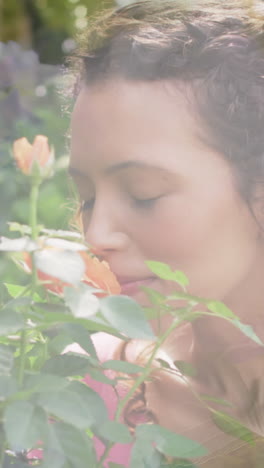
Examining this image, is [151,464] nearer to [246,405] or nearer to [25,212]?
[246,405]

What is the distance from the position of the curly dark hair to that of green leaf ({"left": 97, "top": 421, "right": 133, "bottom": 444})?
0.22 metres

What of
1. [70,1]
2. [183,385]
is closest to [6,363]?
[183,385]

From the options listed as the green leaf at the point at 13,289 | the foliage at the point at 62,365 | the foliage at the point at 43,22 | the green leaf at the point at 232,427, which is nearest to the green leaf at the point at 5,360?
the foliage at the point at 62,365

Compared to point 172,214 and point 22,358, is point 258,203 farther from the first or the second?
point 22,358

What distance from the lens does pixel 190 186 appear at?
502 mm

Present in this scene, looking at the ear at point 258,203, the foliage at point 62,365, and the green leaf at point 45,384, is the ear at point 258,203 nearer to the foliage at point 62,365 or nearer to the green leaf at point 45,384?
the foliage at point 62,365

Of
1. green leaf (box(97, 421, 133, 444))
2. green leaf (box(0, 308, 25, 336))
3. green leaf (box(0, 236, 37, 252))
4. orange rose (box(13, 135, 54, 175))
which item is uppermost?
orange rose (box(13, 135, 54, 175))

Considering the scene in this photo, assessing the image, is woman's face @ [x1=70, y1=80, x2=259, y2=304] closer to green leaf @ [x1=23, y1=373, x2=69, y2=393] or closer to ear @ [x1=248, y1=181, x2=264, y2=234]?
ear @ [x1=248, y1=181, x2=264, y2=234]

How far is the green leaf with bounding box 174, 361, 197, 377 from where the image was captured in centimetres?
50

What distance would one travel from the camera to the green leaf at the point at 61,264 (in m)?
0.33

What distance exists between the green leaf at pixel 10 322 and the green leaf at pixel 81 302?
32 millimetres

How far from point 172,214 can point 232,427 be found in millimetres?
167

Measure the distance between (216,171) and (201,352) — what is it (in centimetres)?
14

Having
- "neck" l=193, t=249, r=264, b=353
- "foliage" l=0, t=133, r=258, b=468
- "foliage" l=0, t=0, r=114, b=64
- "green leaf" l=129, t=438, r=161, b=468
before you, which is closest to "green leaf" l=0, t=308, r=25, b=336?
"foliage" l=0, t=133, r=258, b=468
